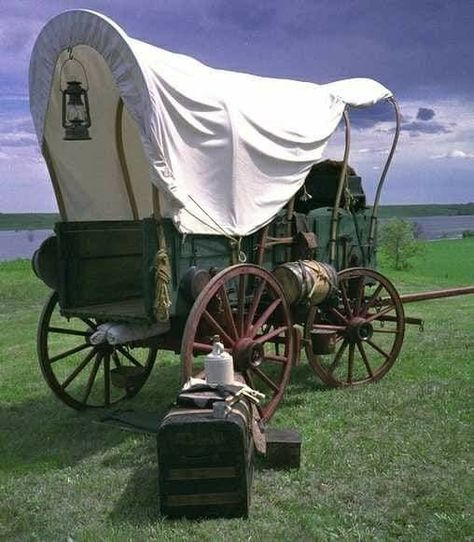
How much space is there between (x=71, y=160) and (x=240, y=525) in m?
3.53

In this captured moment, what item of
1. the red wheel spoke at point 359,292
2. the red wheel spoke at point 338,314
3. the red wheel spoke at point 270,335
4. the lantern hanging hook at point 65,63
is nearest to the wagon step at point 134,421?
the red wheel spoke at point 270,335

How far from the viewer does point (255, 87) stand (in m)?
6.17

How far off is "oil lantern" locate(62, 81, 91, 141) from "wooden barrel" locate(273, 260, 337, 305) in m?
1.83

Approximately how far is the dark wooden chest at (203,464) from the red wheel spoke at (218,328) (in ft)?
3.84

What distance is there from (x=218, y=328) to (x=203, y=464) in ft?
4.72

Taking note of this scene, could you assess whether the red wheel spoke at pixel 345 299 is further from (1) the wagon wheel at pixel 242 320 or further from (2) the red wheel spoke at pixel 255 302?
(2) the red wheel spoke at pixel 255 302

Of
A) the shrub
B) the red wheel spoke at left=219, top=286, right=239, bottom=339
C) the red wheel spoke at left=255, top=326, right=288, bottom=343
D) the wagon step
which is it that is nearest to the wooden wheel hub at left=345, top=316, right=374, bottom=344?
the red wheel spoke at left=255, top=326, right=288, bottom=343

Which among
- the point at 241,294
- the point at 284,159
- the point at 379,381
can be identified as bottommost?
the point at 379,381

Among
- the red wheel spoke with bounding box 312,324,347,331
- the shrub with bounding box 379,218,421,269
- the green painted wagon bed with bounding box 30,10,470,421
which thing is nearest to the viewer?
the green painted wagon bed with bounding box 30,10,470,421

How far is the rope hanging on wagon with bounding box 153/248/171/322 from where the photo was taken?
16.3ft

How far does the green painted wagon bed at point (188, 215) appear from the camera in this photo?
5.07 meters

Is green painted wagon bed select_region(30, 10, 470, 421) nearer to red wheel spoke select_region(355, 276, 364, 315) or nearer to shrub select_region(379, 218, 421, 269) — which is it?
red wheel spoke select_region(355, 276, 364, 315)

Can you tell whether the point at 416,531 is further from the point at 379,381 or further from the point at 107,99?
the point at 107,99

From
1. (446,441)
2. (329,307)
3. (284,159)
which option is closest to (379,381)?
(329,307)
